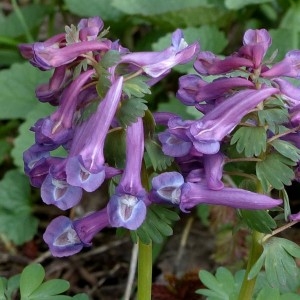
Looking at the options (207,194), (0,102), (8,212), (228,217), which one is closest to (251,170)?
(207,194)

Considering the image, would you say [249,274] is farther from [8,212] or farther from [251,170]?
[8,212]

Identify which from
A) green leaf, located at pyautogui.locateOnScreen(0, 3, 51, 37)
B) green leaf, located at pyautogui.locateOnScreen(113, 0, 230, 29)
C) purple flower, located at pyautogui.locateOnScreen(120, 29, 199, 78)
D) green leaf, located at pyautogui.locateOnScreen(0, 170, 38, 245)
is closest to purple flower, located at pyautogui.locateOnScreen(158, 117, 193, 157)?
purple flower, located at pyautogui.locateOnScreen(120, 29, 199, 78)

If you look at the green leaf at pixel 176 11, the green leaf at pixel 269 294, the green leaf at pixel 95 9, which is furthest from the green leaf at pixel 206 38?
the green leaf at pixel 269 294

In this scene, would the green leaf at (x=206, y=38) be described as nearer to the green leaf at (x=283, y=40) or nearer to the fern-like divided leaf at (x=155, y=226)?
the green leaf at (x=283, y=40)

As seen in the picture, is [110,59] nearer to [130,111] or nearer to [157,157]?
[130,111]

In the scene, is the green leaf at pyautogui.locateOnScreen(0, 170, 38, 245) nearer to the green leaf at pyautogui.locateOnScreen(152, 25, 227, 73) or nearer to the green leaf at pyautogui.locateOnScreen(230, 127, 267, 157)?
the green leaf at pyautogui.locateOnScreen(152, 25, 227, 73)

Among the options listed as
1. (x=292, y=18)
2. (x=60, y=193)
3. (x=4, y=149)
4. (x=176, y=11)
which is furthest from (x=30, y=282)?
(x=292, y=18)
